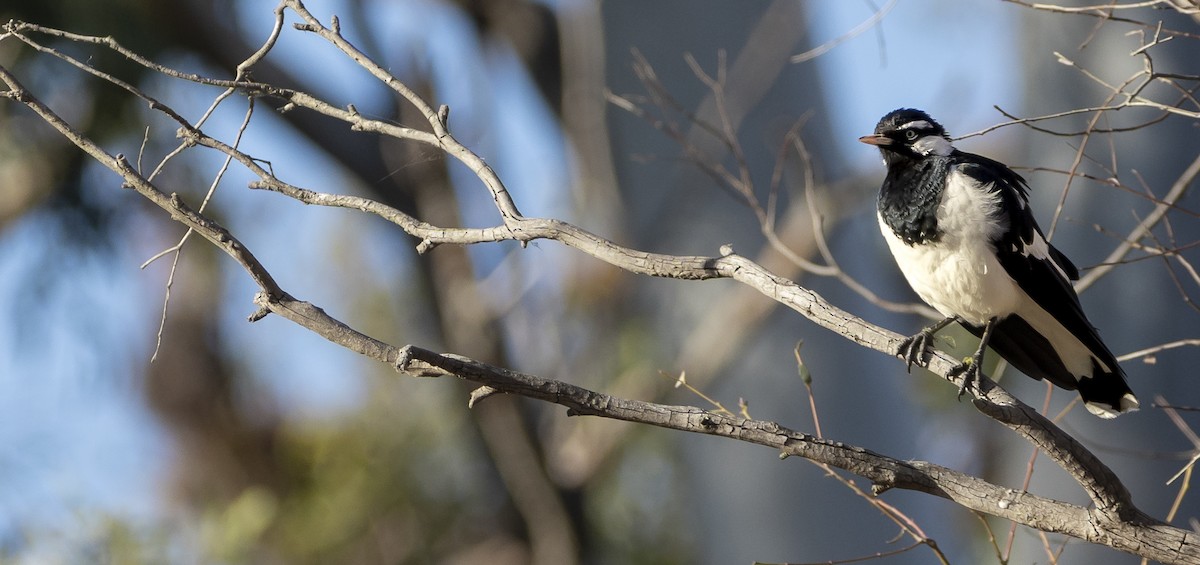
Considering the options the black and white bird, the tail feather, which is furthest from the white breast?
the tail feather

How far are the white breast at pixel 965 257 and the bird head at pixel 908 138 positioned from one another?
0.10m

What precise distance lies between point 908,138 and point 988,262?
297 millimetres

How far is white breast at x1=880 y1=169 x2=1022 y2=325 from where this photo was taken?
1.82 meters

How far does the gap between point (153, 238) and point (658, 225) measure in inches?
86.7

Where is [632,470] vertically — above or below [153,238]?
below

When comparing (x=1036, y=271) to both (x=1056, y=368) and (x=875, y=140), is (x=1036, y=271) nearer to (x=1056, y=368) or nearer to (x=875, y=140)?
(x=1056, y=368)

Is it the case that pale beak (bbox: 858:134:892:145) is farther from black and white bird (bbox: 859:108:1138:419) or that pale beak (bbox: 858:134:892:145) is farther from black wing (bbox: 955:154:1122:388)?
black wing (bbox: 955:154:1122:388)

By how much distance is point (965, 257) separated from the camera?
1.82 meters

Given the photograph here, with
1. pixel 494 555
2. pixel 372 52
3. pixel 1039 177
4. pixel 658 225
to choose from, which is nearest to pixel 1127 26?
pixel 1039 177

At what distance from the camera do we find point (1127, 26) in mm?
3076

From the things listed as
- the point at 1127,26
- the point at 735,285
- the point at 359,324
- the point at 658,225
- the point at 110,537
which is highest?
the point at 359,324

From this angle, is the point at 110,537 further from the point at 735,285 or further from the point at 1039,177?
the point at 1039,177

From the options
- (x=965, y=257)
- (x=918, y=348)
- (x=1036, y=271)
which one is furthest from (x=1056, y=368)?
(x=918, y=348)

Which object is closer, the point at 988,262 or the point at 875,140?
the point at 988,262
